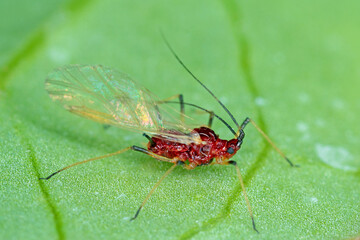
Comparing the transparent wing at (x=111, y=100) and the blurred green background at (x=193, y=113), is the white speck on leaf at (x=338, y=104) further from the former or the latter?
the transparent wing at (x=111, y=100)

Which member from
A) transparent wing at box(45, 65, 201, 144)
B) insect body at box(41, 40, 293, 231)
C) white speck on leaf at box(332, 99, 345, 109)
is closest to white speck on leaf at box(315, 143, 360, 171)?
white speck on leaf at box(332, 99, 345, 109)

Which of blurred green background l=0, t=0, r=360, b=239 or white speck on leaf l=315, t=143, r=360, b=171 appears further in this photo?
white speck on leaf l=315, t=143, r=360, b=171

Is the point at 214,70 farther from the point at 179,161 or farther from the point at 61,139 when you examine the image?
the point at 61,139

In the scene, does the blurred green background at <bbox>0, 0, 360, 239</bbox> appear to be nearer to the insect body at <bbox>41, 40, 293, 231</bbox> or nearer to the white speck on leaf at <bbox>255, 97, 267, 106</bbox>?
the white speck on leaf at <bbox>255, 97, 267, 106</bbox>

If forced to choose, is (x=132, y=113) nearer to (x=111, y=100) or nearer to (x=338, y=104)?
(x=111, y=100)

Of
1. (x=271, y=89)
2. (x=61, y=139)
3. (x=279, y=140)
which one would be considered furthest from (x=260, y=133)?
(x=61, y=139)

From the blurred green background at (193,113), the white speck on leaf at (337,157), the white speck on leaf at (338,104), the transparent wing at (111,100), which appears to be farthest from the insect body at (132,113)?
the white speck on leaf at (338,104)
